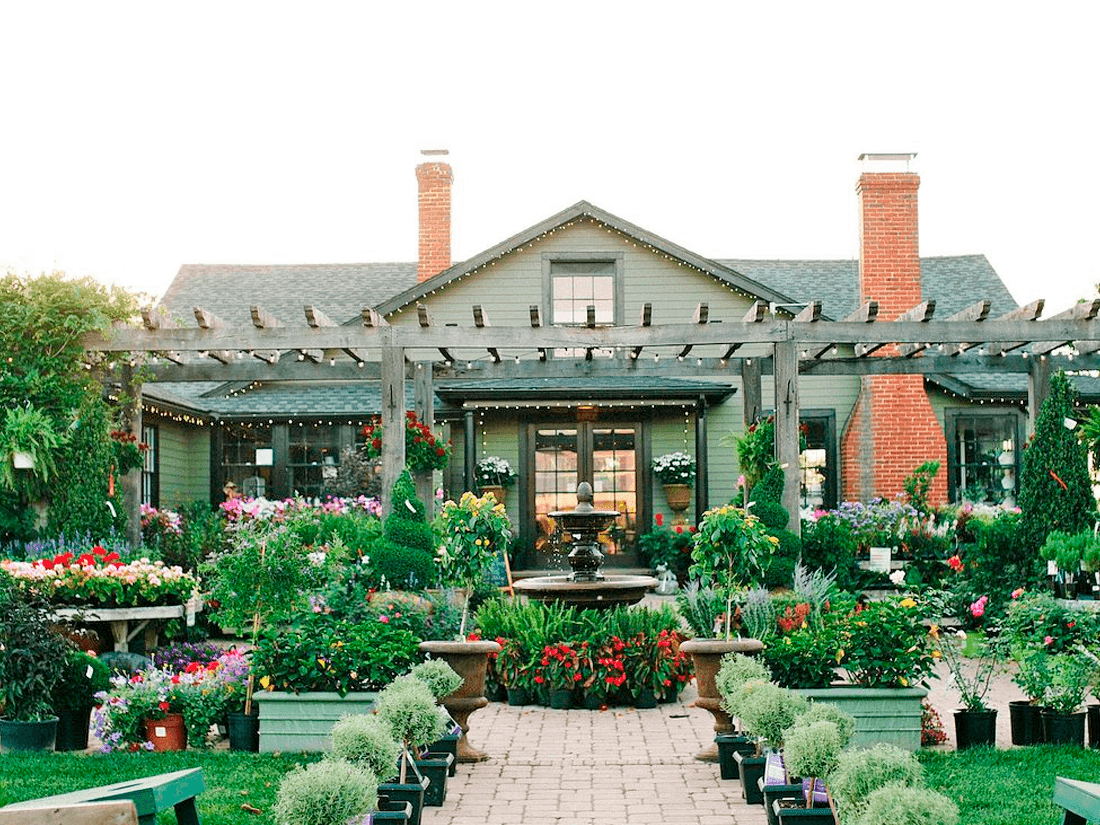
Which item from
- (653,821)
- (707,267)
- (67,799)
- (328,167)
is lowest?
(653,821)

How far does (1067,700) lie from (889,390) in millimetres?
12199

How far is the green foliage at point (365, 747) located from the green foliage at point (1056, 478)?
394 inches

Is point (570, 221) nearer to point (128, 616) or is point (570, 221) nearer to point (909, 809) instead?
point (128, 616)

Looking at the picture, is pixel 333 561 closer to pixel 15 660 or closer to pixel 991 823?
pixel 15 660

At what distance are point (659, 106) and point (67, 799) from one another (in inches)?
453

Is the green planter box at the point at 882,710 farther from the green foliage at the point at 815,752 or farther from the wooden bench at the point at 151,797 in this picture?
the wooden bench at the point at 151,797

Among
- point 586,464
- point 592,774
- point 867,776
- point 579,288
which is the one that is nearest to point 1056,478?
point 592,774

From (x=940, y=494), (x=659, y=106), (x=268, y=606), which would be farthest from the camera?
(x=940, y=494)

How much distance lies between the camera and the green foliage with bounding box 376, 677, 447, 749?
635cm

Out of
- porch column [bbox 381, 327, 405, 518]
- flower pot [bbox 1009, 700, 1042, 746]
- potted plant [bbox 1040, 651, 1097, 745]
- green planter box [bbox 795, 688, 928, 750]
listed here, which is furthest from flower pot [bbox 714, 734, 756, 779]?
porch column [bbox 381, 327, 405, 518]

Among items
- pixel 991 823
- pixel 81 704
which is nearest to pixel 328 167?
pixel 81 704

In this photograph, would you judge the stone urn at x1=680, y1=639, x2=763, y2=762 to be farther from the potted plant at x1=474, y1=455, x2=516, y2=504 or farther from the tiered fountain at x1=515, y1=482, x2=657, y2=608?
the potted plant at x1=474, y1=455, x2=516, y2=504

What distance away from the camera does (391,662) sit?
Result: 8531 mm

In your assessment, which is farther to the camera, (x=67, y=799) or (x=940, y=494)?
(x=940, y=494)
